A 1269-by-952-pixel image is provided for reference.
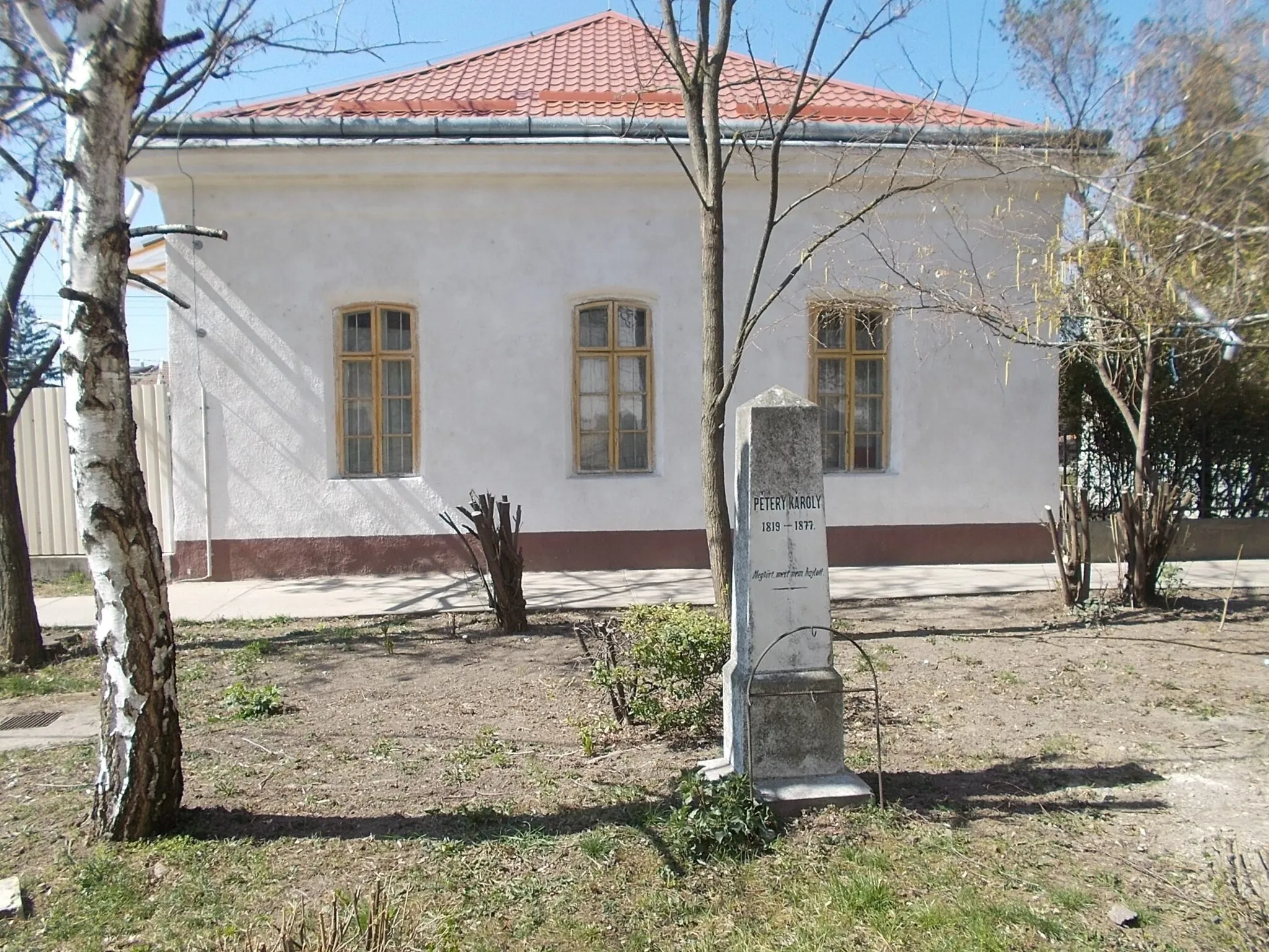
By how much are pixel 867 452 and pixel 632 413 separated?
9.24ft

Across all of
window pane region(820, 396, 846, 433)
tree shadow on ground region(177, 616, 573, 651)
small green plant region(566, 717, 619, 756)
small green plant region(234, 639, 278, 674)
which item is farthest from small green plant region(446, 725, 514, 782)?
window pane region(820, 396, 846, 433)

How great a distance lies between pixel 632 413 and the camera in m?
10.5

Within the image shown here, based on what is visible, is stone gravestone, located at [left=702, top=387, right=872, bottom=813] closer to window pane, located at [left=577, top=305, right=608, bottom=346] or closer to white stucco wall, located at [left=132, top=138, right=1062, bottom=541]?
white stucco wall, located at [left=132, top=138, right=1062, bottom=541]

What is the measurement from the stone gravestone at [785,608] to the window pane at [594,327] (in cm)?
656

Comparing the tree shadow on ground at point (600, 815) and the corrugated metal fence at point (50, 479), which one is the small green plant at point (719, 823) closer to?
the tree shadow on ground at point (600, 815)

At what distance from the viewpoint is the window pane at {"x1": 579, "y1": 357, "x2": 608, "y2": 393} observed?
34.2 feet

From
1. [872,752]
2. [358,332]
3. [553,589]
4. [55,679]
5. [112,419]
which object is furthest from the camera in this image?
[358,332]

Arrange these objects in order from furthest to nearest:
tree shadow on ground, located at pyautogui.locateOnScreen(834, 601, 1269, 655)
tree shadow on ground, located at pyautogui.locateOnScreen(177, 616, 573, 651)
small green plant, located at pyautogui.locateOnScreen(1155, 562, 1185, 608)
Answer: small green plant, located at pyautogui.locateOnScreen(1155, 562, 1185, 608) → tree shadow on ground, located at pyautogui.locateOnScreen(177, 616, 573, 651) → tree shadow on ground, located at pyautogui.locateOnScreen(834, 601, 1269, 655)

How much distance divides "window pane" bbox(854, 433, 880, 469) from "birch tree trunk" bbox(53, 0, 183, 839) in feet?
27.4

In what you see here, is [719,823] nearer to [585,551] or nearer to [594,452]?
[585,551]

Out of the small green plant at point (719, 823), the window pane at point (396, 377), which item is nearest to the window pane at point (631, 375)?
the window pane at point (396, 377)

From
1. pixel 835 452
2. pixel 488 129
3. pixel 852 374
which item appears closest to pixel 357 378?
pixel 488 129

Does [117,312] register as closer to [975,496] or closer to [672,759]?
[672,759]

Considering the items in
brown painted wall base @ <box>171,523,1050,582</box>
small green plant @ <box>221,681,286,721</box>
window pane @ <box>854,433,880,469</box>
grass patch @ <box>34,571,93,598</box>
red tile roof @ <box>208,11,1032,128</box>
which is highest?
red tile roof @ <box>208,11,1032,128</box>
